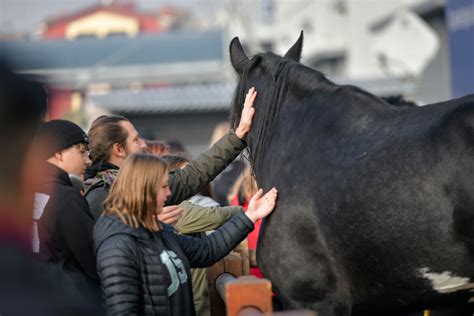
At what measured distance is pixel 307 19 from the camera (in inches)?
1800

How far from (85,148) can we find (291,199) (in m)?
1.02

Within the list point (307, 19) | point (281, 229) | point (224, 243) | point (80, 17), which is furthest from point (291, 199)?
point (80, 17)

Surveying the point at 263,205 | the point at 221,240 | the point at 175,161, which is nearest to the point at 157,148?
the point at 175,161

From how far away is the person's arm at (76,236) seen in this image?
11.5 feet

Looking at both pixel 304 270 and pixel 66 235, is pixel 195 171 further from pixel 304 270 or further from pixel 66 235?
pixel 66 235

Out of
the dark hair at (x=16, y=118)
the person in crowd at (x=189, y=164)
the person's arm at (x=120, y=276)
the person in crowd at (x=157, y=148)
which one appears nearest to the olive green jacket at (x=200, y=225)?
the person in crowd at (x=189, y=164)

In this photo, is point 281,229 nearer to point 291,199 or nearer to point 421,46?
point 291,199

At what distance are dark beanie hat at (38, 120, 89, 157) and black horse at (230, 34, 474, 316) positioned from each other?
3.32 feet

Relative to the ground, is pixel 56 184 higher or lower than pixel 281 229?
higher

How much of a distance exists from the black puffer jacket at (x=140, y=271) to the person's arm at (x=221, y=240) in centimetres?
13

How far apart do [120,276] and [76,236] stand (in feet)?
1.49

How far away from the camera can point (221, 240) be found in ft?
12.3

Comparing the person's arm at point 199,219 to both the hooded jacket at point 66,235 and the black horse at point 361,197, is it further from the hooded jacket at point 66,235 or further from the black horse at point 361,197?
the hooded jacket at point 66,235

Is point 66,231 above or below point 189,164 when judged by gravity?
below
